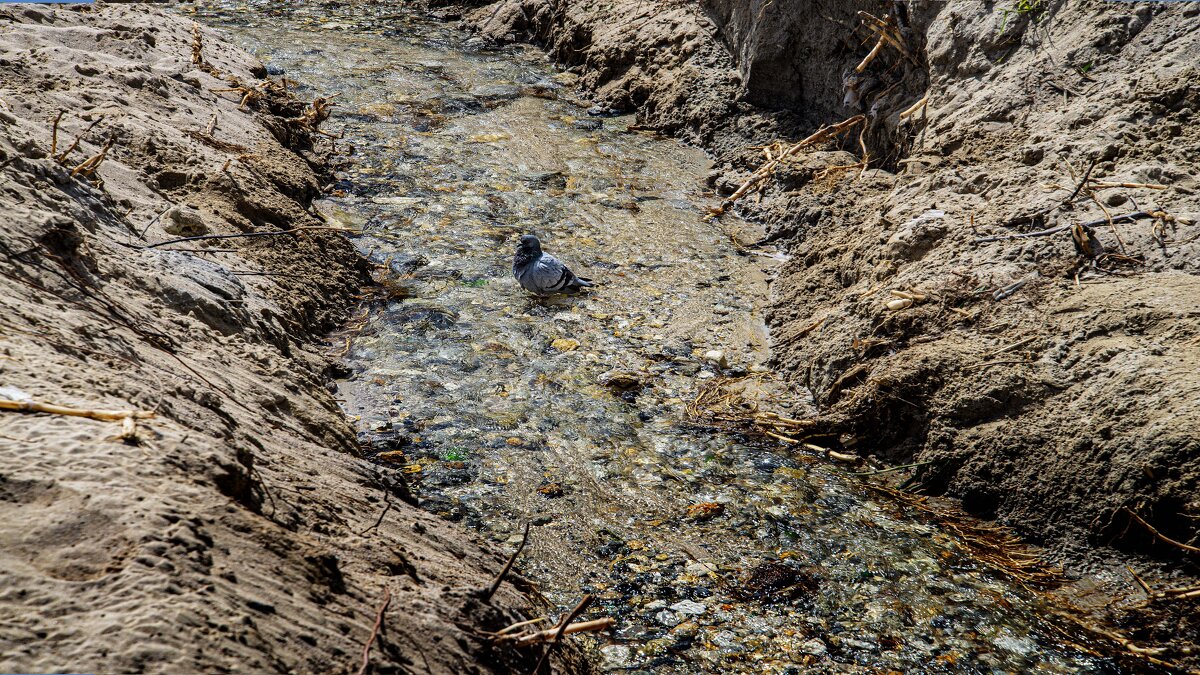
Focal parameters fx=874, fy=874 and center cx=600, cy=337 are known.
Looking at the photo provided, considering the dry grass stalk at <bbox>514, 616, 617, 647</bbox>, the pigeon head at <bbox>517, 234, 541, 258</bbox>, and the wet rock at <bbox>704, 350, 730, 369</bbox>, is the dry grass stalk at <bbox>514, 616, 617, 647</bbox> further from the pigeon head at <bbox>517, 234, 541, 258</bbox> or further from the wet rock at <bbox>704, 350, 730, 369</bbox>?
the pigeon head at <bbox>517, 234, 541, 258</bbox>

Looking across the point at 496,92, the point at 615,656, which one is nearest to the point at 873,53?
the point at 496,92

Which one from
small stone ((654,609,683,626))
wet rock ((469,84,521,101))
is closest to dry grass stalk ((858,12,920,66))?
wet rock ((469,84,521,101))

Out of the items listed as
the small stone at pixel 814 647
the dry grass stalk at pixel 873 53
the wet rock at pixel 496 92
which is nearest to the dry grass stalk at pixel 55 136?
the small stone at pixel 814 647

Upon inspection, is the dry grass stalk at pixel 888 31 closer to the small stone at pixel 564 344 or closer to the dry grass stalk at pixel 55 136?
the small stone at pixel 564 344

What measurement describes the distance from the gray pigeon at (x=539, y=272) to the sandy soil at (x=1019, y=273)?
1.63 meters

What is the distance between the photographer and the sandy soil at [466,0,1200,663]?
4.39 metres

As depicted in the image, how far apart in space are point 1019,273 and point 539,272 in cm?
329

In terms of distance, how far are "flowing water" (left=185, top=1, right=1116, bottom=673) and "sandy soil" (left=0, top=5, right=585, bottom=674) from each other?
0.57 metres

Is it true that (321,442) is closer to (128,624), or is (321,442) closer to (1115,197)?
(128,624)

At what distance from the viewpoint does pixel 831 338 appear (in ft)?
19.6

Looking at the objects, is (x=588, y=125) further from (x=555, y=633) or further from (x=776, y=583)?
(x=555, y=633)

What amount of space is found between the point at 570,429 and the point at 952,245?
9.12 feet

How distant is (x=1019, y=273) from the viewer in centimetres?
529

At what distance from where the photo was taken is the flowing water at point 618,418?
4.08 m
